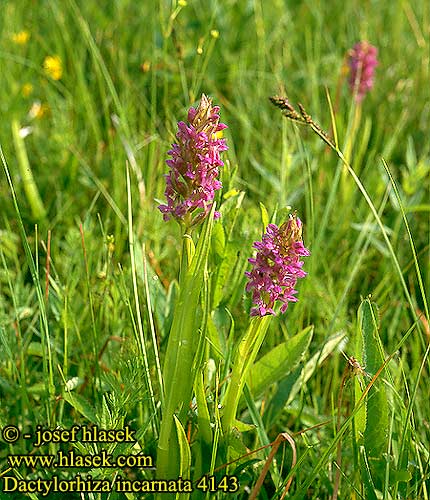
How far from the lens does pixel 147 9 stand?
313cm

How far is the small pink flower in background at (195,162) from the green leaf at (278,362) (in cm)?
38

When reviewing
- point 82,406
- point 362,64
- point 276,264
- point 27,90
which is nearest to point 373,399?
point 276,264

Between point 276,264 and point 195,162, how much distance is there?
8.1 inches

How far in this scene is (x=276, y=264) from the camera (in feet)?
3.77

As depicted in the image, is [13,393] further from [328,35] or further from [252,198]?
[328,35]

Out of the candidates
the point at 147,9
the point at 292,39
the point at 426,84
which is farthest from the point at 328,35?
the point at 147,9

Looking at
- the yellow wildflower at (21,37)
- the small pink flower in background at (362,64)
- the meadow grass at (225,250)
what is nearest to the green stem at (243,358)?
the meadow grass at (225,250)

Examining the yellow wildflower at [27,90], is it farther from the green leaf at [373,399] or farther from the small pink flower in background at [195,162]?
the green leaf at [373,399]

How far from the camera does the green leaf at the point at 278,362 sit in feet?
4.75

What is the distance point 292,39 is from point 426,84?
597 mm

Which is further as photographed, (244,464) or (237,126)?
(237,126)

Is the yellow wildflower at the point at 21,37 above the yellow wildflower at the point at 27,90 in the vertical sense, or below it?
above

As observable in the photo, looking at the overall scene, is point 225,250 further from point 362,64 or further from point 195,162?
point 362,64

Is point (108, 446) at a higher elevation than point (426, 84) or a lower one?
lower
